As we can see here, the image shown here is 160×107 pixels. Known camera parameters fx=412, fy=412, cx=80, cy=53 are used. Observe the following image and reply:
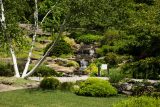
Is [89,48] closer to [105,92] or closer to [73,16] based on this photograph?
[73,16]

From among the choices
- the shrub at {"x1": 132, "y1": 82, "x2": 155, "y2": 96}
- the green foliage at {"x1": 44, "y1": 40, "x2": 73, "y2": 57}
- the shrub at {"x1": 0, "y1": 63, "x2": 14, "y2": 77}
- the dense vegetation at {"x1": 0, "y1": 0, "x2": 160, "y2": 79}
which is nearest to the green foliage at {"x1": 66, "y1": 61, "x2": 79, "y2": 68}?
the dense vegetation at {"x1": 0, "y1": 0, "x2": 160, "y2": 79}

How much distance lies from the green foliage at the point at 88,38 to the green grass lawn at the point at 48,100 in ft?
72.6

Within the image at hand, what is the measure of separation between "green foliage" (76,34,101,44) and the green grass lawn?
2212 cm

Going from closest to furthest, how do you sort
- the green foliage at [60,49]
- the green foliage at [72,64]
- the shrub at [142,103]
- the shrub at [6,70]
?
the shrub at [142,103] → the shrub at [6,70] → the green foliage at [72,64] → the green foliage at [60,49]

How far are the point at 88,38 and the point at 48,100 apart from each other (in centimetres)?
2509

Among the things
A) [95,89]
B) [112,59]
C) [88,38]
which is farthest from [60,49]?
[95,89]

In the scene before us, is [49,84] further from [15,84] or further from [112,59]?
[112,59]

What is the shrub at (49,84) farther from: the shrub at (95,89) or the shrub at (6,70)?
the shrub at (6,70)

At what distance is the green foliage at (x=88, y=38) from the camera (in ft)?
139

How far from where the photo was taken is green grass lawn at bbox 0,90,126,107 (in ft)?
54.7

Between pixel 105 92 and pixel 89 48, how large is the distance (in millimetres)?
20809

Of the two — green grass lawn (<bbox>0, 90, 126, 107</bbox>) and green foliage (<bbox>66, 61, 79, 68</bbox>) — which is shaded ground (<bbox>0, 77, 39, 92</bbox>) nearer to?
green grass lawn (<bbox>0, 90, 126, 107</bbox>)

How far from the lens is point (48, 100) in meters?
17.8

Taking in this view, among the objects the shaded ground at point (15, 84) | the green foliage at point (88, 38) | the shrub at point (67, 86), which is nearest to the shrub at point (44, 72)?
the shaded ground at point (15, 84)
